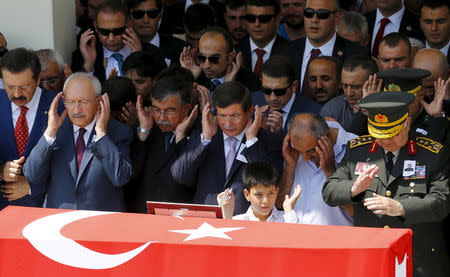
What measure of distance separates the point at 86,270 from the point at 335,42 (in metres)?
4.21

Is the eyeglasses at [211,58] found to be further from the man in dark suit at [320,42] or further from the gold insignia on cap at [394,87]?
the gold insignia on cap at [394,87]

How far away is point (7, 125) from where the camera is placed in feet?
25.8

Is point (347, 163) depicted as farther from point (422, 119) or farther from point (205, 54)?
point (205, 54)

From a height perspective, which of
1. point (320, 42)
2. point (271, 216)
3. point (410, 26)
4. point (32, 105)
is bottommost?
point (271, 216)

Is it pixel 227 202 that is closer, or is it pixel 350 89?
pixel 227 202

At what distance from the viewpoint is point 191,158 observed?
739 centimetres

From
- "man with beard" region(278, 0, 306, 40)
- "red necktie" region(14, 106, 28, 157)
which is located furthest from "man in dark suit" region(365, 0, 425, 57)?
"red necktie" region(14, 106, 28, 157)

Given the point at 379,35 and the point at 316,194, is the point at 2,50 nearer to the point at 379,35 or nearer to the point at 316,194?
the point at 316,194

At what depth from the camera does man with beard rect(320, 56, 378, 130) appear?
26.1ft

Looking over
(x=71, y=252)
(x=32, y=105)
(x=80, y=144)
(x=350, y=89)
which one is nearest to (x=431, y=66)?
(x=350, y=89)

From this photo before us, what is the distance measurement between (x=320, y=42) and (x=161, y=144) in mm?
2005

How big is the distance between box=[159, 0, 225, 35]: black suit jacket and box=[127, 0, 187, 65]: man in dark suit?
2.51 feet

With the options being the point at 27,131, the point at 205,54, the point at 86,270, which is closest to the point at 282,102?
the point at 205,54

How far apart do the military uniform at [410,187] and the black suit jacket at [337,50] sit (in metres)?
2.21
